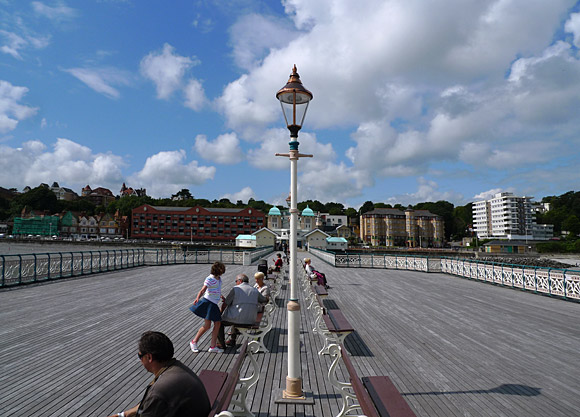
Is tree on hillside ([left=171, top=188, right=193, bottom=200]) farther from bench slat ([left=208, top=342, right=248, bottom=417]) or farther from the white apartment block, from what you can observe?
bench slat ([left=208, top=342, right=248, bottom=417])

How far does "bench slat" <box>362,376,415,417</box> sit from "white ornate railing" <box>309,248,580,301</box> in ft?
39.1

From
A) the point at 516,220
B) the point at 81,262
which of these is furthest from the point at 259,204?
the point at 81,262

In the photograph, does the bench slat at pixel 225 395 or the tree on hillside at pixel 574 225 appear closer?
the bench slat at pixel 225 395

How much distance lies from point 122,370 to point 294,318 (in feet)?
9.81

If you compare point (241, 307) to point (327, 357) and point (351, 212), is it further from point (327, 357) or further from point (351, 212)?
point (351, 212)

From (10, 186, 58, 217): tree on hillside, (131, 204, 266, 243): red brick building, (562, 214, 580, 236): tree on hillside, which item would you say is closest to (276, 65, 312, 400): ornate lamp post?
(131, 204, 266, 243): red brick building

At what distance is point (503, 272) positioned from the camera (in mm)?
15852

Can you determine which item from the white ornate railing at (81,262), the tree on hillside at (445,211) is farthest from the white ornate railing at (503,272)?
the tree on hillside at (445,211)

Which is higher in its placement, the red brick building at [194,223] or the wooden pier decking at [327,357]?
the red brick building at [194,223]

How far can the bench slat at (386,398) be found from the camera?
10.3 ft

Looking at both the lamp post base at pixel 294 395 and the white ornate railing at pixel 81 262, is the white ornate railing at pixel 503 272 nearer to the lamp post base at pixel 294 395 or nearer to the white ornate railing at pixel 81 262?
the white ornate railing at pixel 81 262

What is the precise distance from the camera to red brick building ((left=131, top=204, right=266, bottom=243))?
111 meters

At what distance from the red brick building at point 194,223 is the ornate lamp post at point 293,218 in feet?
352

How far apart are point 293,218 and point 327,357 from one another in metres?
2.98
